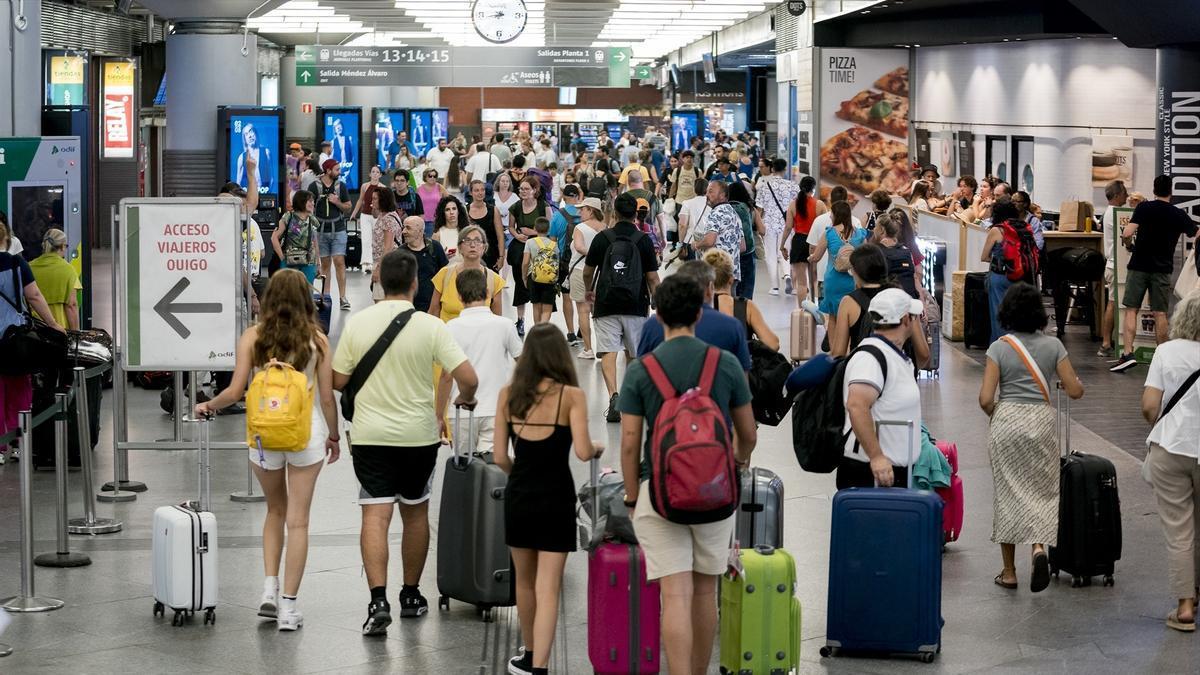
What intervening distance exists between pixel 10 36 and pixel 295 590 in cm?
778

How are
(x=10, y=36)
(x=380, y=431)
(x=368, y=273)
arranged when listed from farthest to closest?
(x=368, y=273), (x=10, y=36), (x=380, y=431)

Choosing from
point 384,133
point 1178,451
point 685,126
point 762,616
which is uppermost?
point 685,126

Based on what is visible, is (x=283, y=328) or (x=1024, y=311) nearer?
(x=283, y=328)

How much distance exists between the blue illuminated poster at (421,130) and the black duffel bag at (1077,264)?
2344cm

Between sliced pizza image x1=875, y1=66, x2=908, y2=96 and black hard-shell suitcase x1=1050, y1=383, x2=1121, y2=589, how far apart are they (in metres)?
18.3

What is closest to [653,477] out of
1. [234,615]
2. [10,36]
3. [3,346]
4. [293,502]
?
[293,502]

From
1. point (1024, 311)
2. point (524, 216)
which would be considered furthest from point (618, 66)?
point (1024, 311)

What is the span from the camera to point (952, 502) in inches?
323

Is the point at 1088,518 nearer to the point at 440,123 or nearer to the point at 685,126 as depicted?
the point at 440,123

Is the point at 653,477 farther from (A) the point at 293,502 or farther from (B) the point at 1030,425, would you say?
(B) the point at 1030,425

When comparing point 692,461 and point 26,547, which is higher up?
point 692,461

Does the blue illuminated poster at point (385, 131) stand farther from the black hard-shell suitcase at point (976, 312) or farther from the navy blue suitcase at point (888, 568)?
the navy blue suitcase at point (888, 568)

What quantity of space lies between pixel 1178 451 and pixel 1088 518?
0.75 metres

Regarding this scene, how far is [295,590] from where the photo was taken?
22.3ft
